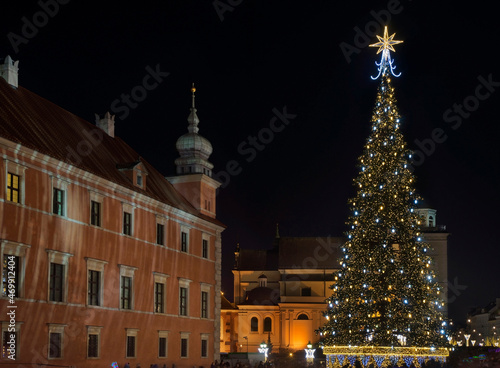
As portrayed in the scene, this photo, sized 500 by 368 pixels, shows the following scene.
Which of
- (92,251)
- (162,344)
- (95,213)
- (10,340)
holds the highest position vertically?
(95,213)

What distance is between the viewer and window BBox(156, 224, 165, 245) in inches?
1702

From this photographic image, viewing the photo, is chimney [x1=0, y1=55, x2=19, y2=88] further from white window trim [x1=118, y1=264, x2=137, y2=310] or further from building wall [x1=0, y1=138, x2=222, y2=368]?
white window trim [x1=118, y1=264, x2=137, y2=310]

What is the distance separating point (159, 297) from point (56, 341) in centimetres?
1041

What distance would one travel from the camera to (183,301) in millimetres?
46125

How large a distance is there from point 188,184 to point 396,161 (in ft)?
59.2

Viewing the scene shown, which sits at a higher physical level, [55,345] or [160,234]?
[160,234]

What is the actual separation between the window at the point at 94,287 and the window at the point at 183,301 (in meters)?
9.27

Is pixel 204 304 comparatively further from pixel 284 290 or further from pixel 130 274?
pixel 284 290

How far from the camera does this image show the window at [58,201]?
110ft

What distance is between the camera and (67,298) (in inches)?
1342

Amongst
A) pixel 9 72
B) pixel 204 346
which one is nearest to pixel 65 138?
pixel 9 72

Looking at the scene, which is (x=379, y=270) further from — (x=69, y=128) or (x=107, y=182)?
(x=69, y=128)

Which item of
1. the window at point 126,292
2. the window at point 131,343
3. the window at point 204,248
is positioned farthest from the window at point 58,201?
the window at point 204,248

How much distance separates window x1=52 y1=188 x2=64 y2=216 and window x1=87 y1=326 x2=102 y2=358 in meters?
5.41
